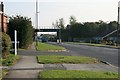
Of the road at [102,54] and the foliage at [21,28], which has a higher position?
the foliage at [21,28]

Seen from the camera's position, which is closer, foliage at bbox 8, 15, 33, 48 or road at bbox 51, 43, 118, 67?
road at bbox 51, 43, 118, 67

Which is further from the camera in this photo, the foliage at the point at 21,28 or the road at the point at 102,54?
the foliage at the point at 21,28

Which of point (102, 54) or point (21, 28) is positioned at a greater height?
point (21, 28)

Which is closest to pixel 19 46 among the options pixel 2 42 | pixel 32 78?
pixel 2 42

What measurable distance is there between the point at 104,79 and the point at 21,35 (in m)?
25.8

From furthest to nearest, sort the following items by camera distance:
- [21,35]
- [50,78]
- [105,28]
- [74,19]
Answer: [74,19] < [105,28] < [21,35] < [50,78]

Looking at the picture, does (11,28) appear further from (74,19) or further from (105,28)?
(74,19)

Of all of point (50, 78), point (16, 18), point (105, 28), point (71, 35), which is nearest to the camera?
point (50, 78)

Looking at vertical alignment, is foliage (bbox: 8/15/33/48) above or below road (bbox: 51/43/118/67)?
above

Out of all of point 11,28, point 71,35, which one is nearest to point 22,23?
point 11,28

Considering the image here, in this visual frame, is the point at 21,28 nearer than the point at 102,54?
No

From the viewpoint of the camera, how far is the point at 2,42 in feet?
70.9

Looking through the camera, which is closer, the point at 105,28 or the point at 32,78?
the point at 32,78

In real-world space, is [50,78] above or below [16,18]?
below
